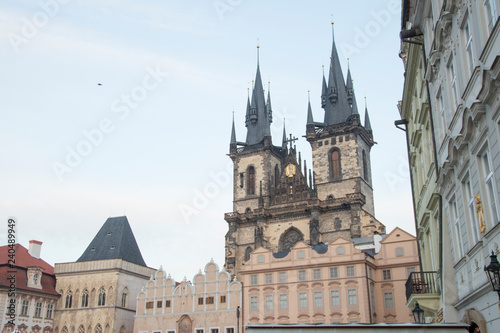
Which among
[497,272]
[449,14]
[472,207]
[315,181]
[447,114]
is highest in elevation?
[315,181]

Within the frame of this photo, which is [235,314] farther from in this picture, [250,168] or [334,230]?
[250,168]

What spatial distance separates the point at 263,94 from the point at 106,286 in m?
34.4

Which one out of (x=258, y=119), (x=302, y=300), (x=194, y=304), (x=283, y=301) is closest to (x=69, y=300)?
(x=194, y=304)

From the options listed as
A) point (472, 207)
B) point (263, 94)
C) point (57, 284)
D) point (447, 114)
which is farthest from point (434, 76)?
point (263, 94)

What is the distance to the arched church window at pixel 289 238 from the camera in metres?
57.0

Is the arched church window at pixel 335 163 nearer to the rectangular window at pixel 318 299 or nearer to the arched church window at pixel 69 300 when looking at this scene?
the rectangular window at pixel 318 299

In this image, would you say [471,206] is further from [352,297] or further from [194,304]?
[194,304]

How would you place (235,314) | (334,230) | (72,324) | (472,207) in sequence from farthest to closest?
(334,230)
(72,324)
(235,314)
(472,207)

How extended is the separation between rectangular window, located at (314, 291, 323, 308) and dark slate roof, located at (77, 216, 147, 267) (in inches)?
813

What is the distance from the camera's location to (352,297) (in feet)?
126

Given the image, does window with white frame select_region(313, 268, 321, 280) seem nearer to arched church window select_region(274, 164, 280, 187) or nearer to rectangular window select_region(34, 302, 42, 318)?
arched church window select_region(274, 164, 280, 187)

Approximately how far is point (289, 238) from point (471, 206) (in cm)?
4695

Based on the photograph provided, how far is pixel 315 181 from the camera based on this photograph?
5972cm

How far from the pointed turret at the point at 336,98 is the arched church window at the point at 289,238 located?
1393 cm
